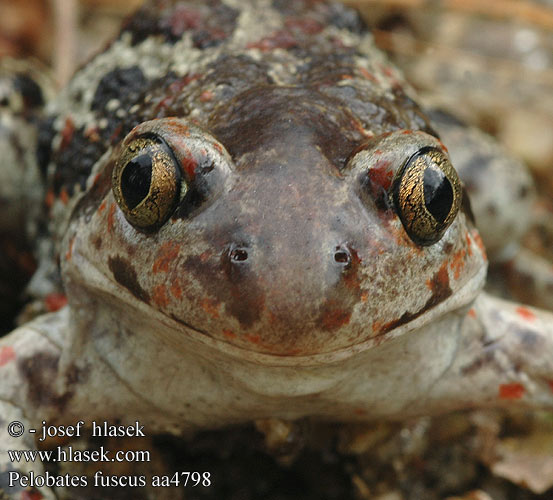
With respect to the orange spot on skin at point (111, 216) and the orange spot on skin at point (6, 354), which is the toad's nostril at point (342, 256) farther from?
the orange spot on skin at point (6, 354)

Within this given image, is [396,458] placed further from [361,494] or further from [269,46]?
[269,46]

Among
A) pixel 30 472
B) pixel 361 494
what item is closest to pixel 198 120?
pixel 30 472

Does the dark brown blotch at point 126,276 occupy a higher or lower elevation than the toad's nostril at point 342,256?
lower

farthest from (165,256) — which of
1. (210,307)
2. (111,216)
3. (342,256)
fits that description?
(342,256)

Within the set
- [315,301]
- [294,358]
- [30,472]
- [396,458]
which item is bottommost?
[396,458]

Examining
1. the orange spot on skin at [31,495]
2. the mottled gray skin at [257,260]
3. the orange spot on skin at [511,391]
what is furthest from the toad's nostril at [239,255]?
the orange spot on skin at [511,391]
